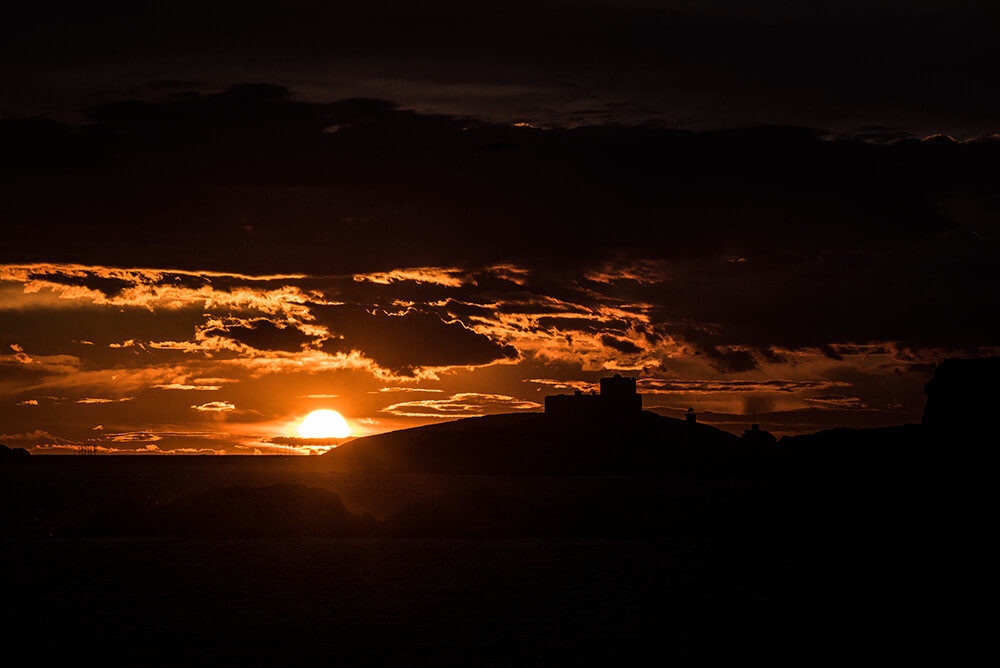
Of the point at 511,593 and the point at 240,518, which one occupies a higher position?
the point at 240,518

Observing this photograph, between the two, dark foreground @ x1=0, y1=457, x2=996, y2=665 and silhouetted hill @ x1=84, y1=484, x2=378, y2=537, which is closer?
dark foreground @ x1=0, y1=457, x2=996, y2=665

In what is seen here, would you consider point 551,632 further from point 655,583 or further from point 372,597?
point 655,583

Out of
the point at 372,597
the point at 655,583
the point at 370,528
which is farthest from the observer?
the point at 370,528

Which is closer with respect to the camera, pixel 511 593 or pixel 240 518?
pixel 511 593

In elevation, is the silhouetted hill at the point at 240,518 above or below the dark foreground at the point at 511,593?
above

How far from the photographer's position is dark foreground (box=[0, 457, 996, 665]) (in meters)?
44.0

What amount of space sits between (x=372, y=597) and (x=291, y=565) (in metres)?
16.5

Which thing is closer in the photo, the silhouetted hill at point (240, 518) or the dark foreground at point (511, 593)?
the dark foreground at point (511, 593)

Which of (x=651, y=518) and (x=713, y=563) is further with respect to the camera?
(x=651, y=518)

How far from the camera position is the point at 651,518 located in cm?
11300

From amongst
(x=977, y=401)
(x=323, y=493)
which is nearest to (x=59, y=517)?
(x=323, y=493)

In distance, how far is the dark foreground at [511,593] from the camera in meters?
44.0

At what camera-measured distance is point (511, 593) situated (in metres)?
60.5

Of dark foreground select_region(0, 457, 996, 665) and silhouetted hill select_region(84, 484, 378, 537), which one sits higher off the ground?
silhouetted hill select_region(84, 484, 378, 537)
